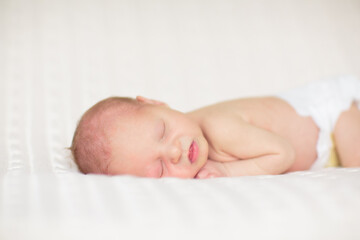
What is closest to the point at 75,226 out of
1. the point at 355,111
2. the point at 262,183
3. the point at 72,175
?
the point at 72,175

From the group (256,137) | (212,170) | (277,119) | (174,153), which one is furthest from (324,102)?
(174,153)

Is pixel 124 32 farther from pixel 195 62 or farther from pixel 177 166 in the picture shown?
pixel 177 166

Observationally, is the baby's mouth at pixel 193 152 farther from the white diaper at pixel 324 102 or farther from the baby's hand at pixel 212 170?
the white diaper at pixel 324 102

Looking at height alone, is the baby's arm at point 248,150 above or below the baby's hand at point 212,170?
above

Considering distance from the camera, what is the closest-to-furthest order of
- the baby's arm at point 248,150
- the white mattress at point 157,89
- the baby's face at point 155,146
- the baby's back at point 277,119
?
the white mattress at point 157,89 < the baby's face at point 155,146 < the baby's arm at point 248,150 < the baby's back at point 277,119

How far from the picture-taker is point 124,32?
5.65 ft

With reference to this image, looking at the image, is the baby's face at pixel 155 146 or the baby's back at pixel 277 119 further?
the baby's back at pixel 277 119

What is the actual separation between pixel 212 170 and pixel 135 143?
249mm

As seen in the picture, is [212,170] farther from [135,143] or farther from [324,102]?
[324,102]

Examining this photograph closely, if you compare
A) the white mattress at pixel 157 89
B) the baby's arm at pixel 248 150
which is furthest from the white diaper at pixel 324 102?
the white mattress at pixel 157 89

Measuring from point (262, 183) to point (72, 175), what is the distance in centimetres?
39

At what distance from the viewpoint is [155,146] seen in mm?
992

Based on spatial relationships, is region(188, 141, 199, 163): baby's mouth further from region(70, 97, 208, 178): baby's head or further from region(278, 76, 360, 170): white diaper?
region(278, 76, 360, 170): white diaper

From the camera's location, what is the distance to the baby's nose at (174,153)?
0.98 meters
